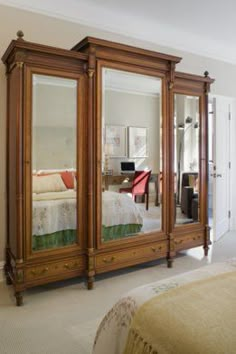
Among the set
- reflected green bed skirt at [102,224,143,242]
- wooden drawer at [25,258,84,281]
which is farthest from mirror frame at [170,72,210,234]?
wooden drawer at [25,258,84,281]

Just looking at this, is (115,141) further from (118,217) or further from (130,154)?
(118,217)

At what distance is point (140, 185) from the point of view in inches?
135

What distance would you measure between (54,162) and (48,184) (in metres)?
0.20

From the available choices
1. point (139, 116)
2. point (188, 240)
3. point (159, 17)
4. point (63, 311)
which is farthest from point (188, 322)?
point (159, 17)

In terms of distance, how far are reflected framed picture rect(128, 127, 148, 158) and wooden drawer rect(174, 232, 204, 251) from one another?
1.05 metres

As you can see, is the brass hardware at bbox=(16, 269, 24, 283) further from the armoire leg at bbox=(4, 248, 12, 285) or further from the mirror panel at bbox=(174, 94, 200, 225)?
the mirror panel at bbox=(174, 94, 200, 225)

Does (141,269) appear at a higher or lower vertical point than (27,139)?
lower

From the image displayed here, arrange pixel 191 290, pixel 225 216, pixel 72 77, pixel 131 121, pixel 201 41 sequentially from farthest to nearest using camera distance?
1. pixel 225 216
2. pixel 201 41
3. pixel 131 121
4. pixel 72 77
5. pixel 191 290

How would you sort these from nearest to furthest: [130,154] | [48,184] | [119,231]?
[48,184] < [119,231] < [130,154]

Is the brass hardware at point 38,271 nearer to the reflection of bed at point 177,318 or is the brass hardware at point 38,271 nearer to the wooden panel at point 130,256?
the wooden panel at point 130,256

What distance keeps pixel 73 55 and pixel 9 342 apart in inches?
90.0

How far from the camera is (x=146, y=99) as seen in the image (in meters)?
3.45

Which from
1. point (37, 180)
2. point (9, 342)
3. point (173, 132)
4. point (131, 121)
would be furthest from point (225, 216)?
point (9, 342)

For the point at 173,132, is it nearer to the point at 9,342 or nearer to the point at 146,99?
the point at 146,99
